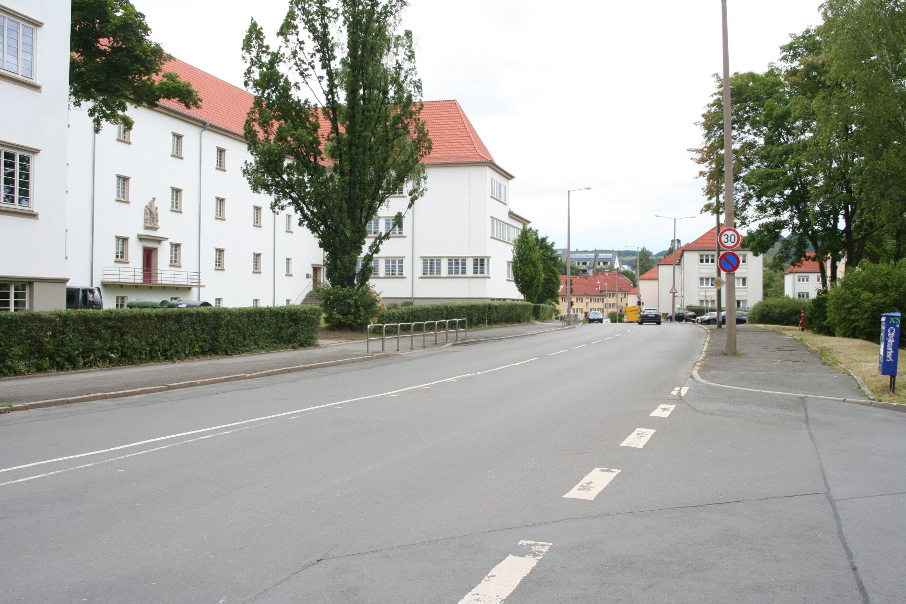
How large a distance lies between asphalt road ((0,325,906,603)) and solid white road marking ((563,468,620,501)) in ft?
0.13

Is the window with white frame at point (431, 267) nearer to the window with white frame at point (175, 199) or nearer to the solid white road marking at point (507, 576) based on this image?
the window with white frame at point (175, 199)

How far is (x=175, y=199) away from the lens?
1757 inches

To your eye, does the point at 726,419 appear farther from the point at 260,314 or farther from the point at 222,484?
the point at 260,314

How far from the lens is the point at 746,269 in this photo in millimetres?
107562

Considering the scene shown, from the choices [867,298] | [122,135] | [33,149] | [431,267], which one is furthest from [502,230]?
[33,149]

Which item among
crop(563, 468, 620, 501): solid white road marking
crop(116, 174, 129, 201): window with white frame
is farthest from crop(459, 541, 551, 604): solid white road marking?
crop(116, 174, 129, 201): window with white frame

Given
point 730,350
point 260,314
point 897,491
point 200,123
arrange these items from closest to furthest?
point 897,491 → point 730,350 → point 260,314 → point 200,123

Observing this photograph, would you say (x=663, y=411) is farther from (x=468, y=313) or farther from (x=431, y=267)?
(x=431, y=267)

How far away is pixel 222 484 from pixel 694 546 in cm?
395

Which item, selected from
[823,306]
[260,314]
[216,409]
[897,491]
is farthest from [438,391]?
[823,306]

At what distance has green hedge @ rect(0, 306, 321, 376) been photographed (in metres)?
15.6

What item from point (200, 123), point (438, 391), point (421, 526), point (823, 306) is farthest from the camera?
point (200, 123)

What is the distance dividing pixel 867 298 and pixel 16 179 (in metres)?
28.5

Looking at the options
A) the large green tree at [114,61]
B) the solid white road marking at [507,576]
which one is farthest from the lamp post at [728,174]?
the solid white road marking at [507,576]
